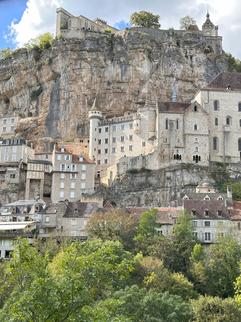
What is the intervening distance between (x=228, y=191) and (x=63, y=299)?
141ft

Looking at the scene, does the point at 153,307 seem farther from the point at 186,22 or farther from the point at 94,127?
the point at 186,22

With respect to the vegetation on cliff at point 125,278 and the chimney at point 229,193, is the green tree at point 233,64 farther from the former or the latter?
the vegetation on cliff at point 125,278

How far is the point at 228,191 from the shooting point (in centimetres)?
5519

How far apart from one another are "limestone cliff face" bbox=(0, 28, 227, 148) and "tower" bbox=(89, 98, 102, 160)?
406cm

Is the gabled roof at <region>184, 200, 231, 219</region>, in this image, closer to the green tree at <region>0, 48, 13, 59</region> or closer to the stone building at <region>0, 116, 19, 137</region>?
the stone building at <region>0, 116, 19, 137</region>

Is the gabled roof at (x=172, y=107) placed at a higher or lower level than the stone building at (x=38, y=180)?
higher

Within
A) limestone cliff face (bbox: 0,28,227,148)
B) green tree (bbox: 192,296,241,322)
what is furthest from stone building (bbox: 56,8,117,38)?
green tree (bbox: 192,296,241,322)

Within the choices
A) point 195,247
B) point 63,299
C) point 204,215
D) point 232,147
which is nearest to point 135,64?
point 232,147

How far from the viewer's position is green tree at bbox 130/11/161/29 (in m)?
86.2

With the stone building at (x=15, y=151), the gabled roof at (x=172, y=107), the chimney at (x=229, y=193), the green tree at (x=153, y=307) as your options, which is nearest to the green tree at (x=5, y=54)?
the stone building at (x=15, y=151)

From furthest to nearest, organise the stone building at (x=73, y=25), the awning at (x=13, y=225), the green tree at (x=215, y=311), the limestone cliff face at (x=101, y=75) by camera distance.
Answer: the stone building at (x=73, y=25), the limestone cliff face at (x=101, y=75), the awning at (x=13, y=225), the green tree at (x=215, y=311)

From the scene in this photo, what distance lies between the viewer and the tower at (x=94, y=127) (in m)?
67.8

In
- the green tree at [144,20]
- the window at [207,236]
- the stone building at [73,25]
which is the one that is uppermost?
the green tree at [144,20]

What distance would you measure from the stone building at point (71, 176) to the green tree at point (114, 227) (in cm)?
1507
